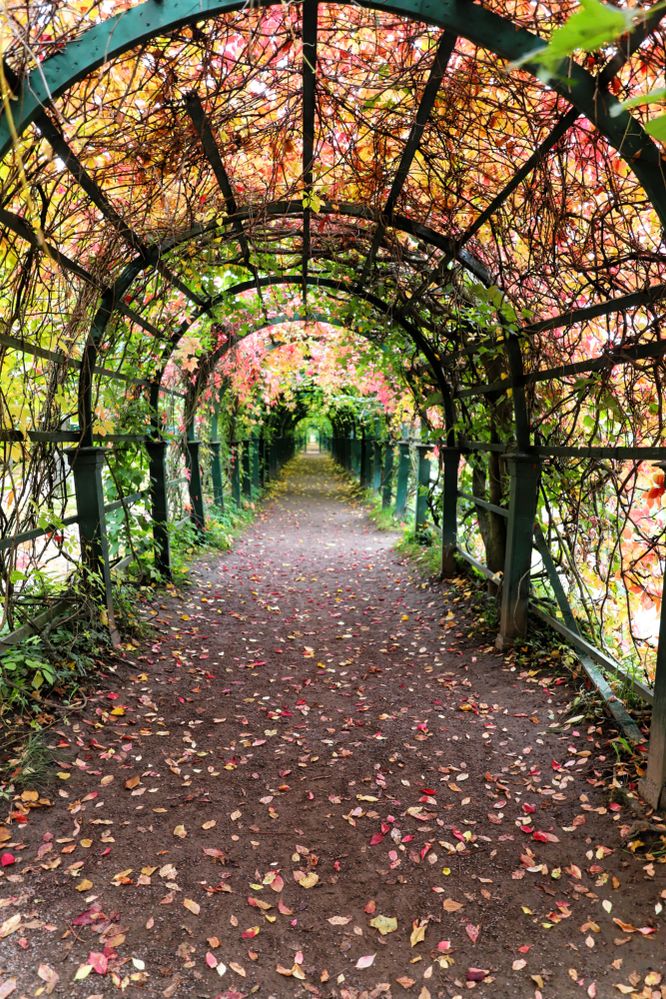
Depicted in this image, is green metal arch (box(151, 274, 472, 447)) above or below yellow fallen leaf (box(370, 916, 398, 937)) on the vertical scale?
above

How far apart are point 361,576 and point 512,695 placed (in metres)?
3.77

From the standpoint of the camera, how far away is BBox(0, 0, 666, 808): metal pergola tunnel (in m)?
2.42

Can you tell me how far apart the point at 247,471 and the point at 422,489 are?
5870 mm

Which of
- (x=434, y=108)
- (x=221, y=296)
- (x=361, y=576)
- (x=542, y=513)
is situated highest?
(x=434, y=108)

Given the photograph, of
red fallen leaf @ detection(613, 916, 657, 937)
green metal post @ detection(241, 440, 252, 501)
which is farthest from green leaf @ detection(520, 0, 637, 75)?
green metal post @ detection(241, 440, 252, 501)

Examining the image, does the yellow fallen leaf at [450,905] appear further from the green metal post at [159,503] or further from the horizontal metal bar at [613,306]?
the green metal post at [159,503]

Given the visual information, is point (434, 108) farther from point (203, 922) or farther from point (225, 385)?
point (225, 385)

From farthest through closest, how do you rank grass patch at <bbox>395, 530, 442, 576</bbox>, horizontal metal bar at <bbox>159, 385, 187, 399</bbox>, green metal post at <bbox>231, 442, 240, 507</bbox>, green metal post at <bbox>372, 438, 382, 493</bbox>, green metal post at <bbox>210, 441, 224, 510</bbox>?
green metal post at <bbox>372, 438, 382, 493</bbox>, green metal post at <bbox>231, 442, 240, 507</bbox>, green metal post at <bbox>210, 441, 224, 510</bbox>, grass patch at <bbox>395, 530, 442, 576</bbox>, horizontal metal bar at <bbox>159, 385, 187, 399</bbox>

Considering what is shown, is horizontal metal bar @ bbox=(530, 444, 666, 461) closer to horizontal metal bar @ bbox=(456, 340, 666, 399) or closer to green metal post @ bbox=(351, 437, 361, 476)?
horizontal metal bar @ bbox=(456, 340, 666, 399)

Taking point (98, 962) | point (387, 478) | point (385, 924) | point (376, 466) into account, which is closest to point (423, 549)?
point (387, 478)

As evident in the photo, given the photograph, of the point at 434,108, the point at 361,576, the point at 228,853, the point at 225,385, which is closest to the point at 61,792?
the point at 228,853

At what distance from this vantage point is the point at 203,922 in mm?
2225

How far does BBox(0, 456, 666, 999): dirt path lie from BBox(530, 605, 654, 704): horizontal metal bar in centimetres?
34

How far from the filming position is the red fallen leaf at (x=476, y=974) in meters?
2.00
